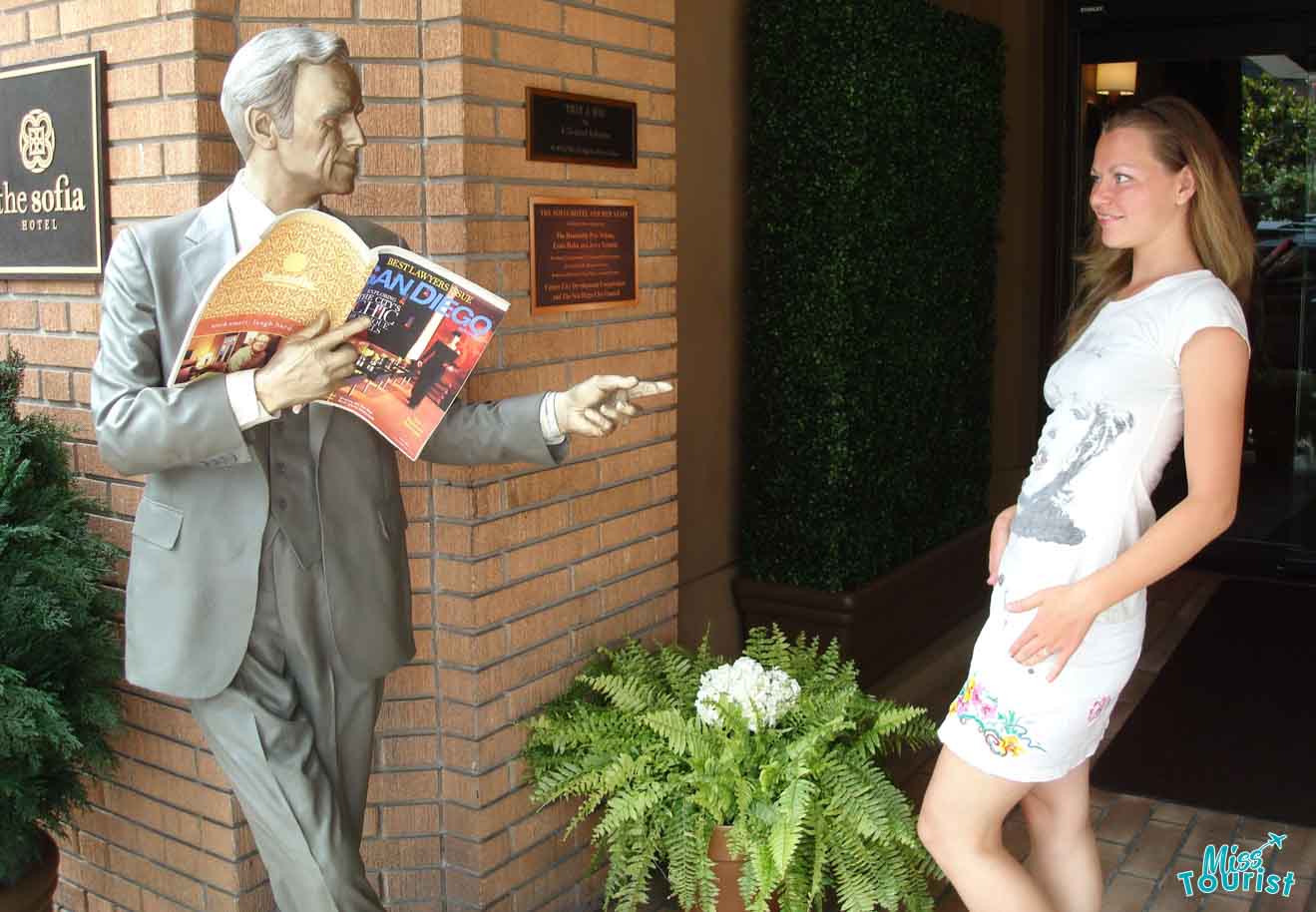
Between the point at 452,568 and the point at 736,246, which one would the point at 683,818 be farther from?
the point at 736,246

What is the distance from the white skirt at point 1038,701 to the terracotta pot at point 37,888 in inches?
80.5

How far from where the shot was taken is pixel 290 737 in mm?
2340

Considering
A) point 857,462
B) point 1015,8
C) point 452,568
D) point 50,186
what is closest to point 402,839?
point 452,568

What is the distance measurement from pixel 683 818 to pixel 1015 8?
5.52m

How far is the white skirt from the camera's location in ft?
8.15

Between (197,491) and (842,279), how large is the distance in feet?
9.48

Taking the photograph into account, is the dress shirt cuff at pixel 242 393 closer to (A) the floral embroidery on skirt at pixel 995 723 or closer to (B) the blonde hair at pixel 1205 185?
(A) the floral embroidery on skirt at pixel 995 723

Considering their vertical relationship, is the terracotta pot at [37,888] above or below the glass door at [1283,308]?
below

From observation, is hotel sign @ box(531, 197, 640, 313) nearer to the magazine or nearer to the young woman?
the magazine

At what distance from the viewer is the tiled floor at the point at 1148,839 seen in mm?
3738

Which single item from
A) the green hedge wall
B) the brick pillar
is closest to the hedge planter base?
the green hedge wall

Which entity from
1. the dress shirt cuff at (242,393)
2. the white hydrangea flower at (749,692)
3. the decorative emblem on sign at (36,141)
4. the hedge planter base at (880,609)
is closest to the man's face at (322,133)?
the dress shirt cuff at (242,393)

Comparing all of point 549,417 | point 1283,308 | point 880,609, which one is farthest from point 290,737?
point 1283,308

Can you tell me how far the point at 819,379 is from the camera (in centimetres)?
476
